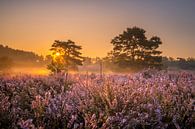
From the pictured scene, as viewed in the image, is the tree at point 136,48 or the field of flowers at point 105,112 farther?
the tree at point 136,48

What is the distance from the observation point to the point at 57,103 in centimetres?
391

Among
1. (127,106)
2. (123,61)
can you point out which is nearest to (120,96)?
(127,106)

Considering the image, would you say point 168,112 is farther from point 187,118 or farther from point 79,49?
point 79,49

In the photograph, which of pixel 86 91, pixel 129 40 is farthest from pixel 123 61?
pixel 86 91

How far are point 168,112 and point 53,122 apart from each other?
3.93 feet

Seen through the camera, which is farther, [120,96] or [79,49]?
[79,49]

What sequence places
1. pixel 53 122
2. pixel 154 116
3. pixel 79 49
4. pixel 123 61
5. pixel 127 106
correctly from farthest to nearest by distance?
pixel 79 49, pixel 123 61, pixel 127 106, pixel 154 116, pixel 53 122

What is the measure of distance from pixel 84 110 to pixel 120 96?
0.59m

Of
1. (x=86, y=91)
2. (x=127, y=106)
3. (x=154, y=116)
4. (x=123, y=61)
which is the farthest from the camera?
(x=123, y=61)

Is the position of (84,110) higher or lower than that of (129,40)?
lower

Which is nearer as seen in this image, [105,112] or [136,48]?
[105,112]

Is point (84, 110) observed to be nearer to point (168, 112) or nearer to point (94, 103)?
point (94, 103)

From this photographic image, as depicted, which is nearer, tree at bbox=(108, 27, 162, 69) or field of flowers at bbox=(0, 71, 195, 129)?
field of flowers at bbox=(0, 71, 195, 129)

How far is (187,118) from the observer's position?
394cm
